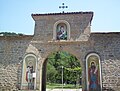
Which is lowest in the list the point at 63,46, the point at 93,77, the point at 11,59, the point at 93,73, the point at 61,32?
the point at 93,77

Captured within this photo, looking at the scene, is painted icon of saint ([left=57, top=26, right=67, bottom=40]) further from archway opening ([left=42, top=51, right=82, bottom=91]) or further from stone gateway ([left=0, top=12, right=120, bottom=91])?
archway opening ([left=42, top=51, right=82, bottom=91])

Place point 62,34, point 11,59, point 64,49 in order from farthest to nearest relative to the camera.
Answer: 1. point 62,34
2. point 11,59
3. point 64,49

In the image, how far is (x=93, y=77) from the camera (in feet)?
36.5

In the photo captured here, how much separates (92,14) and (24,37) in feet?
17.1

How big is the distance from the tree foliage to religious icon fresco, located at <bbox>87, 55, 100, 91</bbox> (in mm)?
22951

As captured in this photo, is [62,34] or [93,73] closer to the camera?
[93,73]

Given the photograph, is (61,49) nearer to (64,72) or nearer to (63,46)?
(63,46)

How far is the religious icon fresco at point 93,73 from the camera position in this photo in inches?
432

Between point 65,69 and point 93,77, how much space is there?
26275 mm

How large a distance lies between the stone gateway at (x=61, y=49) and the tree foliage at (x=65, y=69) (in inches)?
902

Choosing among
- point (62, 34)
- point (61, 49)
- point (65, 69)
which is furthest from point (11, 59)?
point (65, 69)

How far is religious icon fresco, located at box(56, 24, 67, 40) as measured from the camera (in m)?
12.1

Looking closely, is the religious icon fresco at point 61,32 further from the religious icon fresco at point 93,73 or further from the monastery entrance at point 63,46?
the religious icon fresco at point 93,73

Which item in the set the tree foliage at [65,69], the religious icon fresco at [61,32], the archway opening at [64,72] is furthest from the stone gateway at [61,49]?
the tree foliage at [65,69]
